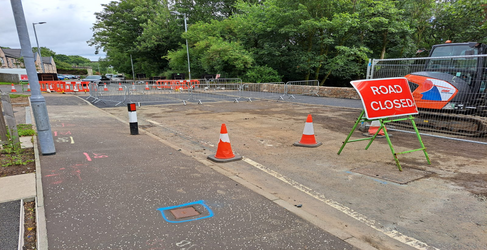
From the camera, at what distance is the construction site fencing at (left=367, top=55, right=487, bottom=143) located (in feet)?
27.0

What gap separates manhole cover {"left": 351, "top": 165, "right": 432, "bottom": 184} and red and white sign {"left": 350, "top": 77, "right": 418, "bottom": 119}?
3.31 ft

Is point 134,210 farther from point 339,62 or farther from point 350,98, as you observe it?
point 339,62

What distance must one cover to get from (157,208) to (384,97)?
15.9 feet

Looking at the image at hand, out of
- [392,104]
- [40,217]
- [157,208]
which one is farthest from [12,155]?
[392,104]

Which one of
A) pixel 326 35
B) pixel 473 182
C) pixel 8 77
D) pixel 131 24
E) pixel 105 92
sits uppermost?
pixel 131 24

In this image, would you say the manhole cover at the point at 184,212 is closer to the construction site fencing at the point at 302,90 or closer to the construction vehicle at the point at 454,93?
the construction vehicle at the point at 454,93

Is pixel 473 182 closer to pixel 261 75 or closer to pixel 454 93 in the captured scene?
pixel 454 93

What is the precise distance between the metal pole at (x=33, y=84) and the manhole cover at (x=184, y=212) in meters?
3.88

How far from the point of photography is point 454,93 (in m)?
8.55

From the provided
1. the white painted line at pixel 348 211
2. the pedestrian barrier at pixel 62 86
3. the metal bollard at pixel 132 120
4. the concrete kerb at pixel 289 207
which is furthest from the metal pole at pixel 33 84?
the pedestrian barrier at pixel 62 86

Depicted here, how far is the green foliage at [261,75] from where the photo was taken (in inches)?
1108

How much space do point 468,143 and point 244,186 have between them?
22.2 feet

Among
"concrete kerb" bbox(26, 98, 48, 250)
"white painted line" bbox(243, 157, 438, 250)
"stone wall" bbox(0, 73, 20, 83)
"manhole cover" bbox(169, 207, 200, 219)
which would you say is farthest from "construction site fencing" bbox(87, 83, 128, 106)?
"stone wall" bbox(0, 73, 20, 83)

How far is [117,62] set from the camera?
228ft
